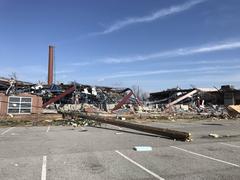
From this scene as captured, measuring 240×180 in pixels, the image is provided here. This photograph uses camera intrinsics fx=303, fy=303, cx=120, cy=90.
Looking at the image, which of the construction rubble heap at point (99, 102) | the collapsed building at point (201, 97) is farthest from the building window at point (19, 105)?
the collapsed building at point (201, 97)

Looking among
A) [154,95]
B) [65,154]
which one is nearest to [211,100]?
[154,95]

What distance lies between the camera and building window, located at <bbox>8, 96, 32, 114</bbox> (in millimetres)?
34188

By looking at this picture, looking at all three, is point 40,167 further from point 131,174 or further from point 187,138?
point 187,138

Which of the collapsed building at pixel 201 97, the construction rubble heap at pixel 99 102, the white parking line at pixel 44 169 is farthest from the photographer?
the collapsed building at pixel 201 97

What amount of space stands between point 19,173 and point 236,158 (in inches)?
273

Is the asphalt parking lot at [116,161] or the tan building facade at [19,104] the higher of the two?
the tan building facade at [19,104]

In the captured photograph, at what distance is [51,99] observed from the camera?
4478 centimetres

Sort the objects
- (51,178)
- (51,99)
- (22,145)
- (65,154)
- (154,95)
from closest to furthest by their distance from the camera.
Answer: (51,178), (65,154), (22,145), (51,99), (154,95)

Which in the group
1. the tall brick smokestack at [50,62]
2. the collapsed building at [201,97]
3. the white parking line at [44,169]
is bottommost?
the white parking line at [44,169]

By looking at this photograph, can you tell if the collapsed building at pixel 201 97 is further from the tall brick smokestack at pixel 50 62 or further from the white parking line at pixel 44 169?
the white parking line at pixel 44 169

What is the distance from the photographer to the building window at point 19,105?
112 ft

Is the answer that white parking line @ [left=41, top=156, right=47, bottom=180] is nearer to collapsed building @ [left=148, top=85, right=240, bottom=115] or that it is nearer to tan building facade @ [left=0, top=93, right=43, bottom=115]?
tan building facade @ [left=0, top=93, right=43, bottom=115]

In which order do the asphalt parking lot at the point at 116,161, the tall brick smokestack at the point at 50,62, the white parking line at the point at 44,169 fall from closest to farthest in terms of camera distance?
the white parking line at the point at 44,169 → the asphalt parking lot at the point at 116,161 → the tall brick smokestack at the point at 50,62

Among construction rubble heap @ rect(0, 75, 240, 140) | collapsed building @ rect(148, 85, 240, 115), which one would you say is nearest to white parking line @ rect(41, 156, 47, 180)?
construction rubble heap @ rect(0, 75, 240, 140)
